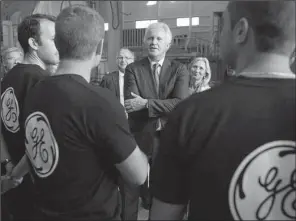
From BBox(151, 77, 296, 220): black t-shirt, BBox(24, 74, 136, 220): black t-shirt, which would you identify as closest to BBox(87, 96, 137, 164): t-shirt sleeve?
BBox(24, 74, 136, 220): black t-shirt

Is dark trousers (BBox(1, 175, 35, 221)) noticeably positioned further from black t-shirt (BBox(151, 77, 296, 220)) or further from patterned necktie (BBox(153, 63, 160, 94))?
patterned necktie (BBox(153, 63, 160, 94))

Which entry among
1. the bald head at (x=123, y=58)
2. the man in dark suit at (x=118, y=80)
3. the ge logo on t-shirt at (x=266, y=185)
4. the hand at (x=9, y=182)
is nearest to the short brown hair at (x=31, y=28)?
the hand at (x=9, y=182)

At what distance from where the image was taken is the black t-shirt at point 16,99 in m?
1.17

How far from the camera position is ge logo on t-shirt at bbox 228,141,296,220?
58 centimetres

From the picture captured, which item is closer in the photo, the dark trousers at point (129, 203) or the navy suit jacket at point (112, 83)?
the dark trousers at point (129, 203)

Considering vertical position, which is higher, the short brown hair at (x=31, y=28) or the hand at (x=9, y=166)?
the short brown hair at (x=31, y=28)

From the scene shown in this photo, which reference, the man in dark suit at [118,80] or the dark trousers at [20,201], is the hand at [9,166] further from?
the man in dark suit at [118,80]

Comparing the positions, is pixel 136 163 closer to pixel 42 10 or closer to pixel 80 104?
pixel 80 104

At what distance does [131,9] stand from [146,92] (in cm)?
49

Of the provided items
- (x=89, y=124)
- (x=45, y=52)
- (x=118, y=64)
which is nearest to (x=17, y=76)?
(x=45, y=52)

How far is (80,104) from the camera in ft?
2.66

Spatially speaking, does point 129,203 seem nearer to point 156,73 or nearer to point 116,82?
point 156,73

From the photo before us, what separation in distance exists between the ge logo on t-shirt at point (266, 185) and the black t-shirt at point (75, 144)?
329 millimetres

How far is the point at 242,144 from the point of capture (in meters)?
0.58
